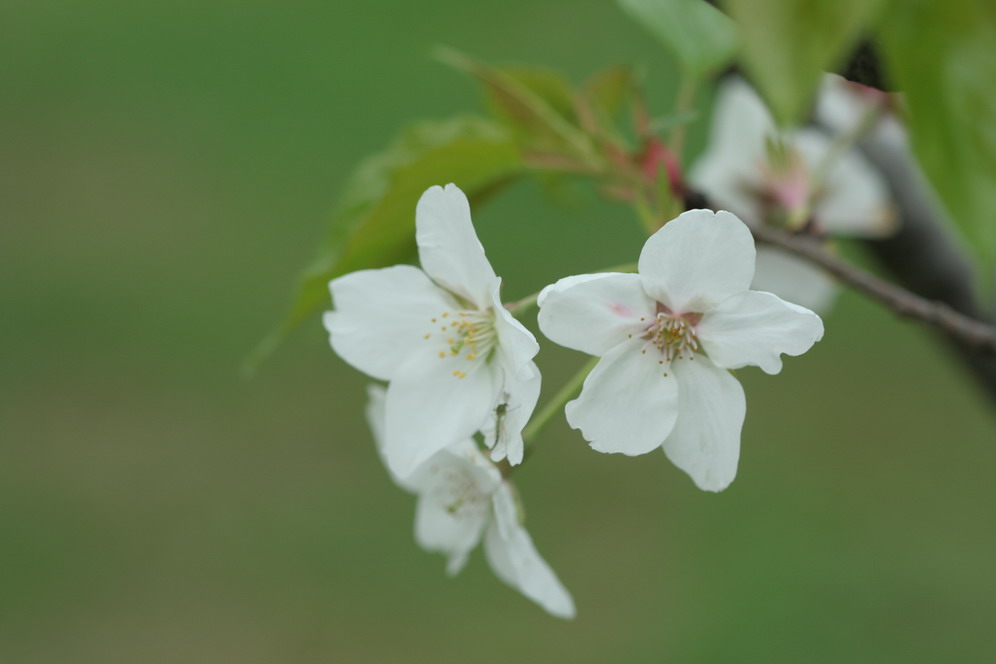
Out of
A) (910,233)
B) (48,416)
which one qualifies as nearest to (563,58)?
(48,416)

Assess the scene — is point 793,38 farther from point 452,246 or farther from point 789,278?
point 789,278

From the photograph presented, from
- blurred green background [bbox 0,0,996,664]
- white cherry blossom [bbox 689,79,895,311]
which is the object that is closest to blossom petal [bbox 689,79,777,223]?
white cherry blossom [bbox 689,79,895,311]

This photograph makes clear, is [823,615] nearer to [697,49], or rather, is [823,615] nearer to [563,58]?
[697,49]

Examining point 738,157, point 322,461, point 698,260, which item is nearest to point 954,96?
point 698,260

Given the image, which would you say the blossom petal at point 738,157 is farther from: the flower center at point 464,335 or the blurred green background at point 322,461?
the blurred green background at point 322,461

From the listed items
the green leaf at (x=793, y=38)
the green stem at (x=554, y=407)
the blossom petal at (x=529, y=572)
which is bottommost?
the blossom petal at (x=529, y=572)

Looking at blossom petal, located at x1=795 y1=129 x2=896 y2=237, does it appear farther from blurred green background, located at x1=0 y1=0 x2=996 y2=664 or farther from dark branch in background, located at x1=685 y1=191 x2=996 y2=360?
Result: blurred green background, located at x1=0 y1=0 x2=996 y2=664

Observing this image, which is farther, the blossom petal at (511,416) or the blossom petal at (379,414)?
the blossom petal at (379,414)

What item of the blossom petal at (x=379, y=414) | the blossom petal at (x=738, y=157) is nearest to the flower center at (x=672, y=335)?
the blossom petal at (x=379, y=414)
